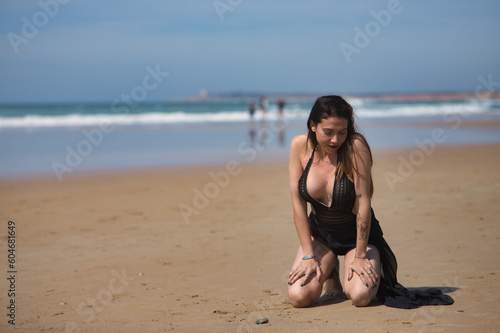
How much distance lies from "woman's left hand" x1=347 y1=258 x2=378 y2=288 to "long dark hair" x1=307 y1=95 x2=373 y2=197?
71cm

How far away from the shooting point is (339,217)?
15.0 feet

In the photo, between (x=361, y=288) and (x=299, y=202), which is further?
(x=299, y=202)

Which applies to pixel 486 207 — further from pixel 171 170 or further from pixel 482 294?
pixel 171 170

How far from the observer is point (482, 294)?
447cm

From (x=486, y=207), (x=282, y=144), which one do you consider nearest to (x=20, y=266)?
(x=486, y=207)

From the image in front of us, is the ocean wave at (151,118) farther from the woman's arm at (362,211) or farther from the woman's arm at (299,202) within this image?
the woman's arm at (362,211)

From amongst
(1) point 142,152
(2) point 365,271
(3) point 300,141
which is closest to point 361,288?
(2) point 365,271

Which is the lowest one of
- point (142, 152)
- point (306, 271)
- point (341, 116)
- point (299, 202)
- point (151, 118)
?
point (306, 271)

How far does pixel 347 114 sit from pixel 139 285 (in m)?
2.53

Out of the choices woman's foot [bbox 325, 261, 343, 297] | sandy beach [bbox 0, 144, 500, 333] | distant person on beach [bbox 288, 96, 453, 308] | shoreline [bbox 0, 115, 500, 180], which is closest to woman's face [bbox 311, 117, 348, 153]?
distant person on beach [bbox 288, 96, 453, 308]

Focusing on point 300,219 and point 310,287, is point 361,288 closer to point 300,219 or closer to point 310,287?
point 310,287

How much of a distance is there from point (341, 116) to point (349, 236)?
3.38ft

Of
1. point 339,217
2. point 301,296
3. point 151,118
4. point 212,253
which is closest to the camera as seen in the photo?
point 301,296

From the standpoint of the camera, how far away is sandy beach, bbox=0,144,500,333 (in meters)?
4.20
